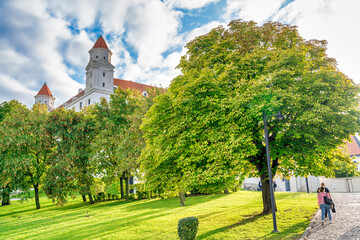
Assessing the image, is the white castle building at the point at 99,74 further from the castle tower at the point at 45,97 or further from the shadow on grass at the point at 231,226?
the shadow on grass at the point at 231,226

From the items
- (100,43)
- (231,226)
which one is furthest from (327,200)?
(100,43)

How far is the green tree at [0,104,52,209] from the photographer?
Answer: 2650 centimetres

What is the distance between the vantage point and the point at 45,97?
3580 inches

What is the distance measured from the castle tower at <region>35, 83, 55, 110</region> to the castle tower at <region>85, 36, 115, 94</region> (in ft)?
110

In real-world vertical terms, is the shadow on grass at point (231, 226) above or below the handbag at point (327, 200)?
below

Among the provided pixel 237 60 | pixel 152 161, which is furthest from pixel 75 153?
pixel 237 60

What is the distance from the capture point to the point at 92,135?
2933cm

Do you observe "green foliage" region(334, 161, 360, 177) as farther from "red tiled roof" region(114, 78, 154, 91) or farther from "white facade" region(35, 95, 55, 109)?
"white facade" region(35, 95, 55, 109)

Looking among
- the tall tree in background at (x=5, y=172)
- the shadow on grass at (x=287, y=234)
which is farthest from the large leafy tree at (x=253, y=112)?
the tall tree in background at (x=5, y=172)

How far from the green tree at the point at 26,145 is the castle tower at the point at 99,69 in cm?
3570

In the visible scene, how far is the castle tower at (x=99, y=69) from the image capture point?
64438 millimetres

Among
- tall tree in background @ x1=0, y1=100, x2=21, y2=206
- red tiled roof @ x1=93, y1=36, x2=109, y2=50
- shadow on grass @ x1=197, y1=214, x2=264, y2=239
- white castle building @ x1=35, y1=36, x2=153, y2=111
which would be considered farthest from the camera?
red tiled roof @ x1=93, y1=36, x2=109, y2=50

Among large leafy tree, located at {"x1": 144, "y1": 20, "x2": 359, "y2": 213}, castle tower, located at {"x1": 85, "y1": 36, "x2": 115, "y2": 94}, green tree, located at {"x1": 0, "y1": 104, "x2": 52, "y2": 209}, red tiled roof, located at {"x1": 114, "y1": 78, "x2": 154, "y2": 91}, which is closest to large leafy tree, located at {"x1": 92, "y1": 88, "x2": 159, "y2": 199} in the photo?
green tree, located at {"x1": 0, "y1": 104, "x2": 52, "y2": 209}

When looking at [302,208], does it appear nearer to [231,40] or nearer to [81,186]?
[231,40]
